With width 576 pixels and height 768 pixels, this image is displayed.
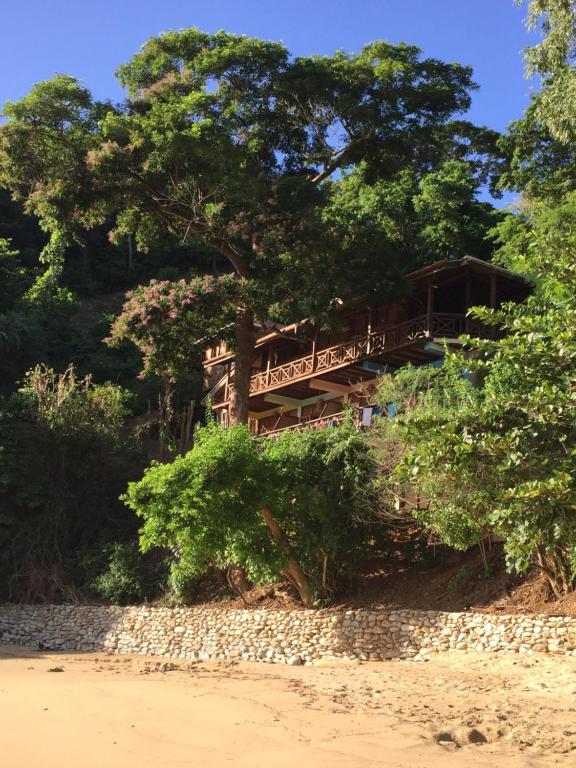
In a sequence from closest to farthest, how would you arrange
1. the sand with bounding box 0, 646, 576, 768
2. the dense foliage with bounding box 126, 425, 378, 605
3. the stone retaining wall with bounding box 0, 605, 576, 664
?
1. the sand with bounding box 0, 646, 576, 768
2. the stone retaining wall with bounding box 0, 605, 576, 664
3. the dense foliage with bounding box 126, 425, 378, 605

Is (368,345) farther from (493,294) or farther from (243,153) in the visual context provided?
(243,153)

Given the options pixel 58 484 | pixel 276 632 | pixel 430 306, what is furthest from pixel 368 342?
pixel 58 484

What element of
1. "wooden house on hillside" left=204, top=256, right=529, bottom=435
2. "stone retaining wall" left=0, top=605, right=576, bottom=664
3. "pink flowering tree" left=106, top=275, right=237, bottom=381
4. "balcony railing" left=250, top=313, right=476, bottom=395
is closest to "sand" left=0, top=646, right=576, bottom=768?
"stone retaining wall" left=0, top=605, right=576, bottom=664

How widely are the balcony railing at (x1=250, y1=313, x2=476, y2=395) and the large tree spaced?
1.63m

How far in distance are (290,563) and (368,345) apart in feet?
31.0

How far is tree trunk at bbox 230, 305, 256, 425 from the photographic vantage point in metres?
22.2

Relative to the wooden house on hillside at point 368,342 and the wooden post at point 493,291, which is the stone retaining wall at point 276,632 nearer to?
the wooden house on hillside at point 368,342

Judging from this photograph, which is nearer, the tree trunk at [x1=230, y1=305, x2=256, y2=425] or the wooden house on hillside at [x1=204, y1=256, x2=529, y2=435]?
the tree trunk at [x1=230, y1=305, x2=256, y2=425]

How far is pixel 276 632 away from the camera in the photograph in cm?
1694

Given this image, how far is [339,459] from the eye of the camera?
55.7 feet

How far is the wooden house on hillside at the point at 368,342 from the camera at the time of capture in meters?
22.7

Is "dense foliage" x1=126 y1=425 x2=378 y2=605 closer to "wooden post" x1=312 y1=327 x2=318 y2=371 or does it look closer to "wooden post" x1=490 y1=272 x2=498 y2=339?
"wooden post" x1=490 y1=272 x2=498 y2=339

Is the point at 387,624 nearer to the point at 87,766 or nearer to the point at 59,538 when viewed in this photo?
the point at 87,766

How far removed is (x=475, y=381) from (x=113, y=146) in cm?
1189
